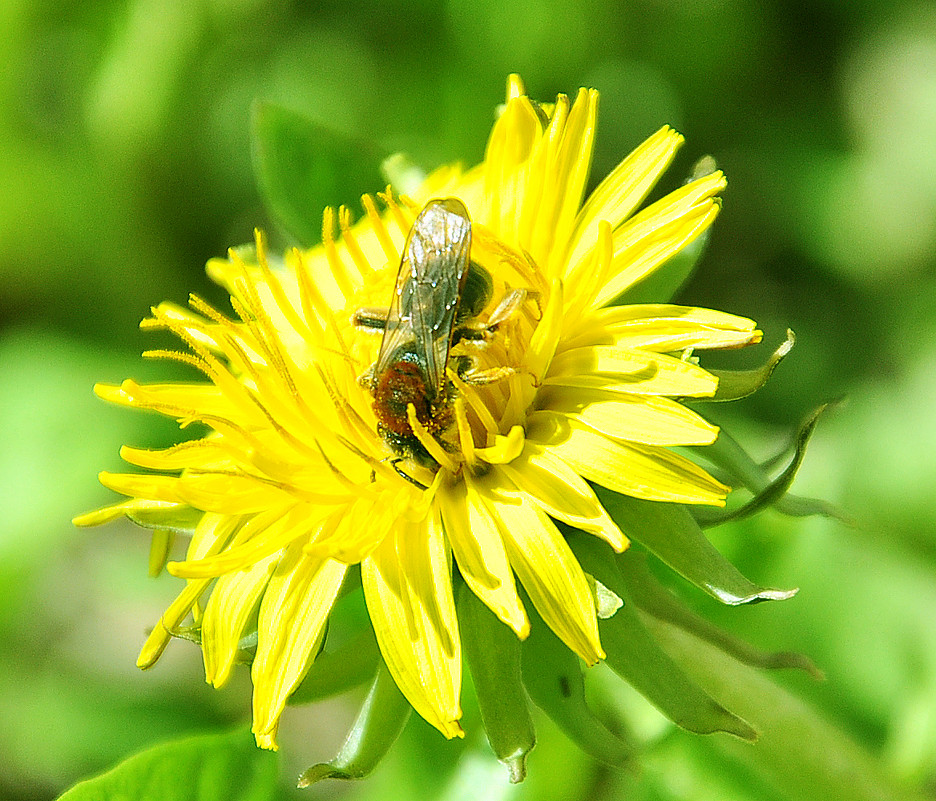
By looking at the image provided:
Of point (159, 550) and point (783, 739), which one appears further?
point (783, 739)

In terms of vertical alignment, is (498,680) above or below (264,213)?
below

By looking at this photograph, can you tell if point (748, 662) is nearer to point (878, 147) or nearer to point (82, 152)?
point (878, 147)

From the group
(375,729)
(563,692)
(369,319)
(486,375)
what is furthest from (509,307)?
(375,729)

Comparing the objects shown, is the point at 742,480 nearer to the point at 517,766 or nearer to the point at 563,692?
the point at 563,692

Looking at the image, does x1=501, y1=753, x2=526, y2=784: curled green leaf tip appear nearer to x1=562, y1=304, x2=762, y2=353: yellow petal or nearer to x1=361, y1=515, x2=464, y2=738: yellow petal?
x1=361, y1=515, x2=464, y2=738: yellow petal

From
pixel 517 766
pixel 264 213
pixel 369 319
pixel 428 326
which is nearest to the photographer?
pixel 517 766

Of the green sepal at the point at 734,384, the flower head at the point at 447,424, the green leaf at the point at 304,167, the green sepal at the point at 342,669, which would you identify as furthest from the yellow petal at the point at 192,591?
the green leaf at the point at 304,167

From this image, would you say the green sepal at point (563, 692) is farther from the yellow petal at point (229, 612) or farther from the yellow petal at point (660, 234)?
the yellow petal at point (660, 234)
